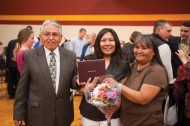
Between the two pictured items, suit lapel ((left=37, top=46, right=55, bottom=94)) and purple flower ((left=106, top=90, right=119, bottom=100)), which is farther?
suit lapel ((left=37, top=46, right=55, bottom=94))

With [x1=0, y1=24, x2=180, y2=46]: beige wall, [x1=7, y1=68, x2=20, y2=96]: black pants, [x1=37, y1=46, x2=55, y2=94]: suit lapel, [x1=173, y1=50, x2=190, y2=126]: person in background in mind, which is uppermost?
[x1=0, y1=24, x2=180, y2=46]: beige wall

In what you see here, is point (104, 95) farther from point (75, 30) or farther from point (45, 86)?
point (75, 30)

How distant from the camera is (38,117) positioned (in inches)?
96.0

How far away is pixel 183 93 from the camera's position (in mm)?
2496

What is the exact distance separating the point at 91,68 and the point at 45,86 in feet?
1.48

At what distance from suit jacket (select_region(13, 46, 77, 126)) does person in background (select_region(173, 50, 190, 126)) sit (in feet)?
2.90

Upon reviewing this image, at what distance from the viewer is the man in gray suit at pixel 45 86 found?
7.85 feet

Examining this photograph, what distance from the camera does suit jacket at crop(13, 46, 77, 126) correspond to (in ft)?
7.83

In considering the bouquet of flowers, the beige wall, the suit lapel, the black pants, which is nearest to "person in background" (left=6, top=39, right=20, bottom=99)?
the black pants

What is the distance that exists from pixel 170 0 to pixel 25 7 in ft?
16.9

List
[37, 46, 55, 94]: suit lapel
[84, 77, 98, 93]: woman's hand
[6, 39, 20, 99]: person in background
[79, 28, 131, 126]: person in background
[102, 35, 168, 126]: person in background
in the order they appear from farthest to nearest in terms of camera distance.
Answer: [6, 39, 20, 99]: person in background
[79, 28, 131, 126]: person in background
[37, 46, 55, 94]: suit lapel
[102, 35, 168, 126]: person in background
[84, 77, 98, 93]: woman's hand

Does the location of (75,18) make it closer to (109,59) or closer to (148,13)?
(148,13)

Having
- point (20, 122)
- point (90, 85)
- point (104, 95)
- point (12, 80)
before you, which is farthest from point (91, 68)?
point (12, 80)

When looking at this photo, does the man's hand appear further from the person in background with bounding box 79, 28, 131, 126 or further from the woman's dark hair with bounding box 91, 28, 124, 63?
the woman's dark hair with bounding box 91, 28, 124, 63
